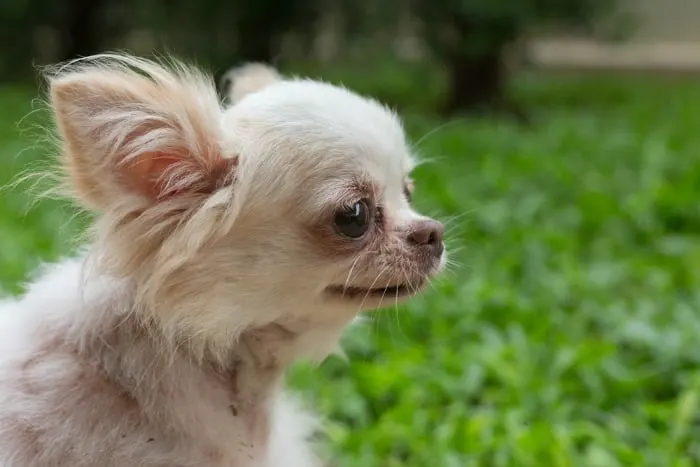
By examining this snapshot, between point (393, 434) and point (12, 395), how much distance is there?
0.93m

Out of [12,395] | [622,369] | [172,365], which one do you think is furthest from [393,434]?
[12,395]

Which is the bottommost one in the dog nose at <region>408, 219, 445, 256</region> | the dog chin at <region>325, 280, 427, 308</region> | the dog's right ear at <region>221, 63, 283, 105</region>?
the dog chin at <region>325, 280, 427, 308</region>

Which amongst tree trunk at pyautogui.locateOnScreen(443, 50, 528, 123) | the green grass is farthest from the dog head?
tree trunk at pyautogui.locateOnScreen(443, 50, 528, 123)

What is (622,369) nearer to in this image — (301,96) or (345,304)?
(345,304)

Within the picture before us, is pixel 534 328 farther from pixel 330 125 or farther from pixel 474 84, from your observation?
pixel 474 84

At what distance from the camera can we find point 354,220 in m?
1.24

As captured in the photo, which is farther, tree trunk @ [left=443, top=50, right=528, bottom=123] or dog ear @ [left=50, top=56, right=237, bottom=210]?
tree trunk @ [left=443, top=50, right=528, bottom=123]

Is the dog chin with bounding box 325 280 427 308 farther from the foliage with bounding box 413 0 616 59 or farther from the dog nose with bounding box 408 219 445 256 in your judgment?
the foliage with bounding box 413 0 616 59

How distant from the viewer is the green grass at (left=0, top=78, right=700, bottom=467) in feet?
6.30

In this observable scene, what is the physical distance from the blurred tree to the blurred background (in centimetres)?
1

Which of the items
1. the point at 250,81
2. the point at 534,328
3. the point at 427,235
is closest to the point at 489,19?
the point at 534,328

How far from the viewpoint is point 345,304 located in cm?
127

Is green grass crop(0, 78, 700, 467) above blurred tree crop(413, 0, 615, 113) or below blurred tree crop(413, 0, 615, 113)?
above

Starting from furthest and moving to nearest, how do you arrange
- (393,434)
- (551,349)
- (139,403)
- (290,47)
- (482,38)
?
(290,47)
(482,38)
(551,349)
(393,434)
(139,403)
